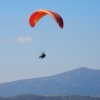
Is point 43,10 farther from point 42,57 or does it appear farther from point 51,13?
point 42,57

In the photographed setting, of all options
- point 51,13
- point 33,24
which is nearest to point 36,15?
point 33,24

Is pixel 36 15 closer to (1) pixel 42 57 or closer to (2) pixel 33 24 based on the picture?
(2) pixel 33 24

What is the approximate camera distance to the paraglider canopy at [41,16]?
37.3 metres

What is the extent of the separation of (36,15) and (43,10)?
3025 mm

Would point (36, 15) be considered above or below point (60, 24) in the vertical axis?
above

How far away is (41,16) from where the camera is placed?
4262 centimetres

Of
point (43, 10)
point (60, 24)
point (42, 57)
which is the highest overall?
point (43, 10)

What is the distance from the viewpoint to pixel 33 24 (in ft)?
140

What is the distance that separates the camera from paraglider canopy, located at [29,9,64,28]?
3728 centimetres

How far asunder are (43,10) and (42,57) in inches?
231

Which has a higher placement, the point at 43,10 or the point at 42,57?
the point at 43,10

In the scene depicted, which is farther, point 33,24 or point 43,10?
point 33,24

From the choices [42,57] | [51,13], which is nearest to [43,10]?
[51,13]

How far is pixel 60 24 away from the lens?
37375mm
